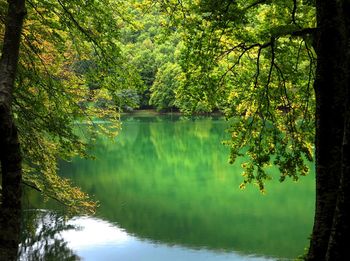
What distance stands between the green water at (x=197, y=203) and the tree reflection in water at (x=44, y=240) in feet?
8.94

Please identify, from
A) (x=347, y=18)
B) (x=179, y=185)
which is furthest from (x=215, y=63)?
(x=179, y=185)

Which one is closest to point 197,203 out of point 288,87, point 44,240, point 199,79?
point 44,240

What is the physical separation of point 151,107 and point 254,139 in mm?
81143

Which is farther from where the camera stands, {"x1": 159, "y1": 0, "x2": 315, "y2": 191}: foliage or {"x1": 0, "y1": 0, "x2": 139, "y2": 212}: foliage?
{"x1": 159, "y1": 0, "x2": 315, "y2": 191}: foliage

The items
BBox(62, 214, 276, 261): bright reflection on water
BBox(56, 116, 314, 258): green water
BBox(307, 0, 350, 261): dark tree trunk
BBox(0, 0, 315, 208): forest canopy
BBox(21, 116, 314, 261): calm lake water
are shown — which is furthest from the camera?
BBox(56, 116, 314, 258): green water

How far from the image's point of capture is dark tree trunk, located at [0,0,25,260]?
12.0ft

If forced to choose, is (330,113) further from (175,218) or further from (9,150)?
(175,218)

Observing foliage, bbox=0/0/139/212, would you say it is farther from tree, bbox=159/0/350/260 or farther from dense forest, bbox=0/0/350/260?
tree, bbox=159/0/350/260

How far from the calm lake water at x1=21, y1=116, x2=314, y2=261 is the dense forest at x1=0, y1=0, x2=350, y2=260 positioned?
183 centimetres

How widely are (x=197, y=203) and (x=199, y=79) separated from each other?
13715mm

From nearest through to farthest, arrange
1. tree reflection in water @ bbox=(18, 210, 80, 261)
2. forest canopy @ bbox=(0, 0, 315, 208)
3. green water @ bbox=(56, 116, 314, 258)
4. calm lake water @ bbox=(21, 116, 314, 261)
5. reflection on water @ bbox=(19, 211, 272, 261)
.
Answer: forest canopy @ bbox=(0, 0, 315, 208)
tree reflection in water @ bbox=(18, 210, 80, 261)
reflection on water @ bbox=(19, 211, 272, 261)
calm lake water @ bbox=(21, 116, 314, 261)
green water @ bbox=(56, 116, 314, 258)

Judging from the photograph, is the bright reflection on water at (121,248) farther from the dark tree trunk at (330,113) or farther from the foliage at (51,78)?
the dark tree trunk at (330,113)

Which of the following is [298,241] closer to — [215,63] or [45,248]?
[45,248]

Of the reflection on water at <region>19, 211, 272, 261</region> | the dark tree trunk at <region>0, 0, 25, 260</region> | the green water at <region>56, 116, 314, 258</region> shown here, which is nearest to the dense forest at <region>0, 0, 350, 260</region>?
the dark tree trunk at <region>0, 0, 25, 260</region>
